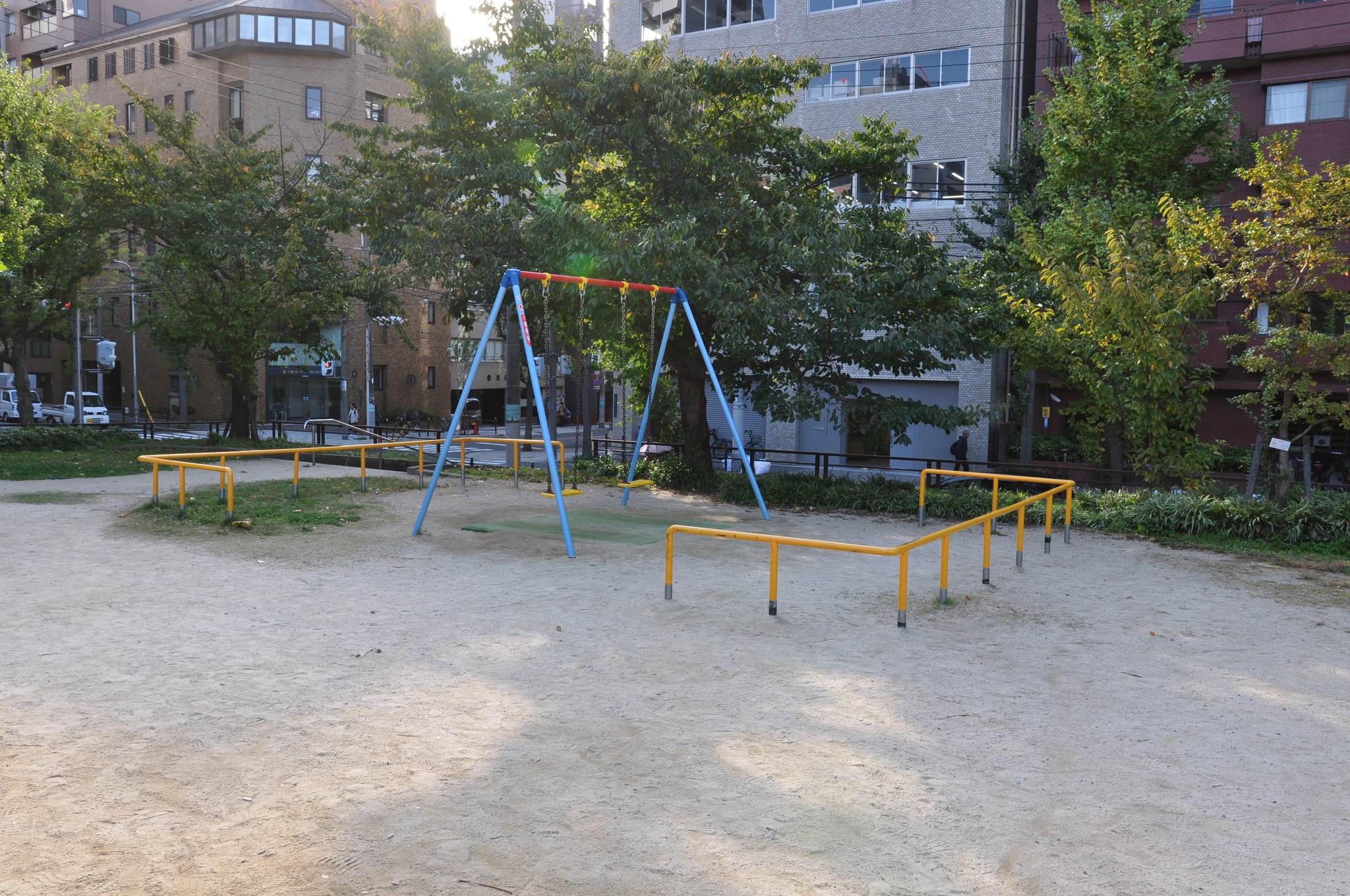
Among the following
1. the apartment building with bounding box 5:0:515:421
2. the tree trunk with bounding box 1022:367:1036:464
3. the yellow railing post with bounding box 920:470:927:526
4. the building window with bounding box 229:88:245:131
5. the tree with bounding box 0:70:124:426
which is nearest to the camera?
the yellow railing post with bounding box 920:470:927:526

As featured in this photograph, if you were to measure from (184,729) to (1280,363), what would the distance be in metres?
14.8

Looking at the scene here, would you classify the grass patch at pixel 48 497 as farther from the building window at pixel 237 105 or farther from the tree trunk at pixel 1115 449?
the building window at pixel 237 105

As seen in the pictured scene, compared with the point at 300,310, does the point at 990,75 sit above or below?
above

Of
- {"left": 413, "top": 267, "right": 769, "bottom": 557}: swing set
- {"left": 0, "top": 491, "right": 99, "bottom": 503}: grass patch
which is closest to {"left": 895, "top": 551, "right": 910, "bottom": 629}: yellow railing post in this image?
{"left": 413, "top": 267, "right": 769, "bottom": 557}: swing set

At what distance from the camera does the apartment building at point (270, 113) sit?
47.8 meters

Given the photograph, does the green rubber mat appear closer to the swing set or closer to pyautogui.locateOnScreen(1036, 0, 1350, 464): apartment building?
the swing set

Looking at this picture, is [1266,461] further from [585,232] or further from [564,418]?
[564,418]

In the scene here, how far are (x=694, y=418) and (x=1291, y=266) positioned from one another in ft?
33.7

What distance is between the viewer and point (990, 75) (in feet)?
94.0

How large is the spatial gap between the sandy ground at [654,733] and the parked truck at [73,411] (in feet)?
124

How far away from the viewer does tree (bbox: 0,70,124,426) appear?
21469 millimetres

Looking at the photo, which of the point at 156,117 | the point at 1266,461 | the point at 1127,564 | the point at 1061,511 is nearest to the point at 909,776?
the point at 1127,564

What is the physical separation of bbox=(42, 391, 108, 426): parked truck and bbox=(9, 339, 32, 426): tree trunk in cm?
1340

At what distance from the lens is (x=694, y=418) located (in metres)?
19.6
